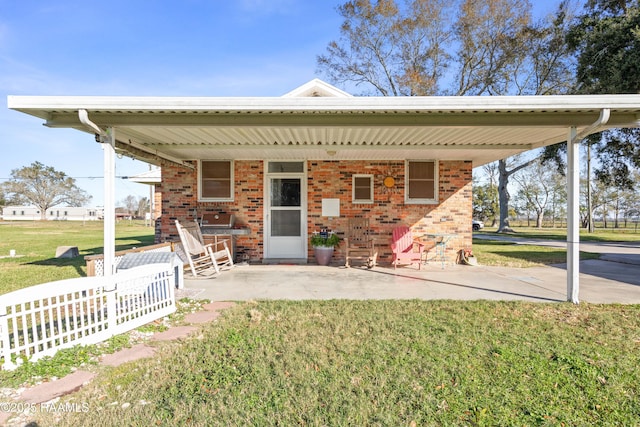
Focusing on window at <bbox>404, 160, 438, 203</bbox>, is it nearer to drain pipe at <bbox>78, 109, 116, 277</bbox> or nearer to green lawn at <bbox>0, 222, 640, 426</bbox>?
green lawn at <bbox>0, 222, 640, 426</bbox>

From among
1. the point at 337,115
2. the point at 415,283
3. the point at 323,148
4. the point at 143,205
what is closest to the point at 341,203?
the point at 323,148

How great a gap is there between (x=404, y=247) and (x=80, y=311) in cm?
582

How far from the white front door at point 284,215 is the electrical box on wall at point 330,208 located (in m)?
0.57

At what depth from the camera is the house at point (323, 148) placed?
4.29 meters

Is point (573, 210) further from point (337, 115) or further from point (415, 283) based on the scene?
point (337, 115)

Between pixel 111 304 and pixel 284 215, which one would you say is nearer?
pixel 111 304

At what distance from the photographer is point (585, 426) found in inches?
86.7

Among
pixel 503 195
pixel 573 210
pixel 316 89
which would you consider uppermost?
pixel 316 89

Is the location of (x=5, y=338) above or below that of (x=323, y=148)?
below

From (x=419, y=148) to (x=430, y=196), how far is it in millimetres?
1967

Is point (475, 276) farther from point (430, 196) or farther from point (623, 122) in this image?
point (623, 122)

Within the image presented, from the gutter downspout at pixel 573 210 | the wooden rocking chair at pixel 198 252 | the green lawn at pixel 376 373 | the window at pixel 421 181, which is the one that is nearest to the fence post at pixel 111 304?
the green lawn at pixel 376 373

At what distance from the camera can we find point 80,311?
3402 mm

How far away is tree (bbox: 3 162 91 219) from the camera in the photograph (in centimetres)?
4491
